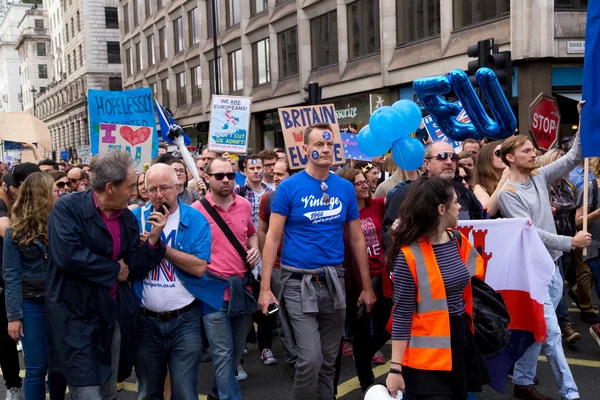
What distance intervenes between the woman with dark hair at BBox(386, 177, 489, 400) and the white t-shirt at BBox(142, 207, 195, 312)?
140 centimetres

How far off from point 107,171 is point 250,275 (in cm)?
175

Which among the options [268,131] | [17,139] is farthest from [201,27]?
[17,139]

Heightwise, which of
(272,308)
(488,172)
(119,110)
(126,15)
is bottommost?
(272,308)

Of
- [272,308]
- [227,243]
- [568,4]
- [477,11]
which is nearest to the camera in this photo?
[272,308]

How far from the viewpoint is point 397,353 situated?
342cm

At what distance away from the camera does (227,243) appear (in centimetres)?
493

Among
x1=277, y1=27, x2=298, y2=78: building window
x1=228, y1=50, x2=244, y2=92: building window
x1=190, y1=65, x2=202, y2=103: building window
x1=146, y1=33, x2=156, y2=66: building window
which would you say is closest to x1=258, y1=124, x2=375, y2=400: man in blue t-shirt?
x1=277, y1=27, x2=298, y2=78: building window

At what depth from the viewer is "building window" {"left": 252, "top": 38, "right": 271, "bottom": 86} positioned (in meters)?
27.8

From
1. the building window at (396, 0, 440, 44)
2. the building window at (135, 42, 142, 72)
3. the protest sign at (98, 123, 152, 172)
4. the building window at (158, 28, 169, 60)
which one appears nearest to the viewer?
the protest sign at (98, 123, 152, 172)

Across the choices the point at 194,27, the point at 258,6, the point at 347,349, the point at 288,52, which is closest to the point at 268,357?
the point at 347,349

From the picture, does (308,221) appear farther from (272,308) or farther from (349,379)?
(349,379)

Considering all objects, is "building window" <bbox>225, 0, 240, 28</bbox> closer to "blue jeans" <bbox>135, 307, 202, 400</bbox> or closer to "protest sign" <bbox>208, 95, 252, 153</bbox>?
"protest sign" <bbox>208, 95, 252, 153</bbox>

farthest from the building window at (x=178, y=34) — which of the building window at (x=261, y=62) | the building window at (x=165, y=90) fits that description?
the building window at (x=261, y=62)

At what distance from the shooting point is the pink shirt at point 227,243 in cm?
489
